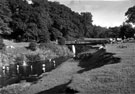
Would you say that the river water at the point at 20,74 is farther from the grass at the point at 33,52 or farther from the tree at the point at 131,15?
the tree at the point at 131,15


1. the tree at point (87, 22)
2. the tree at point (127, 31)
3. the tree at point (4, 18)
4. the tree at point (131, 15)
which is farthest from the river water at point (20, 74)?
the tree at point (87, 22)

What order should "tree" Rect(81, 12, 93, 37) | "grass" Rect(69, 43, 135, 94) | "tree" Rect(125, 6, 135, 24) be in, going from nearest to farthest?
"grass" Rect(69, 43, 135, 94)
"tree" Rect(125, 6, 135, 24)
"tree" Rect(81, 12, 93, 37)

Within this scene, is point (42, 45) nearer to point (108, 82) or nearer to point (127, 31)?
point (127, 31)

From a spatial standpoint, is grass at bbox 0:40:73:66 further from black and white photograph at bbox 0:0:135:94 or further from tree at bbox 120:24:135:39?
tree at bbox 120:24:135:39

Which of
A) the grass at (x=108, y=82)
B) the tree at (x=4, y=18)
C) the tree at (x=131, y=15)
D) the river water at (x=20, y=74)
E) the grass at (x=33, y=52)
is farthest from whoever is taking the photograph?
the tree at (x=131, y=15)

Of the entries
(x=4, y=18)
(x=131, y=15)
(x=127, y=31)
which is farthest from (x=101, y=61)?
(x=127, y=31)

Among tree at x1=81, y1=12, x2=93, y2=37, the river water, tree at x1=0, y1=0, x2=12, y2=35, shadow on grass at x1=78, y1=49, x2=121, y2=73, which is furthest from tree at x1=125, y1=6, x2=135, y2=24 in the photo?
tree at x1=81, y1=12, x2=93, y2=37

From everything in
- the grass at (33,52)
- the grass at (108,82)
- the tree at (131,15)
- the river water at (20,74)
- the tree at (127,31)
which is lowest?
the river water at (20,74)

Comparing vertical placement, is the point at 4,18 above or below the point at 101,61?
above

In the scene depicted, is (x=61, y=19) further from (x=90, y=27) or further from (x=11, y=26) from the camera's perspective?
(x=90, y=27)

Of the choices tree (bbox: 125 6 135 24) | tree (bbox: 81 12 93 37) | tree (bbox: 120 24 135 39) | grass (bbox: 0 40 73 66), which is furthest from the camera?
tree (bbox: 81 12 93 37)

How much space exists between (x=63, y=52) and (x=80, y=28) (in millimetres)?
63862

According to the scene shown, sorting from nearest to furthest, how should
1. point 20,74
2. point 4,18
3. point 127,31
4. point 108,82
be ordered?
point 108,82, point 20,74, point 4,18, point 127,31

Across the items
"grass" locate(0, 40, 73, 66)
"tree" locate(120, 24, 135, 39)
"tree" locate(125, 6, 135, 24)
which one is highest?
"tree" locate(125, 6, 135, 24)
